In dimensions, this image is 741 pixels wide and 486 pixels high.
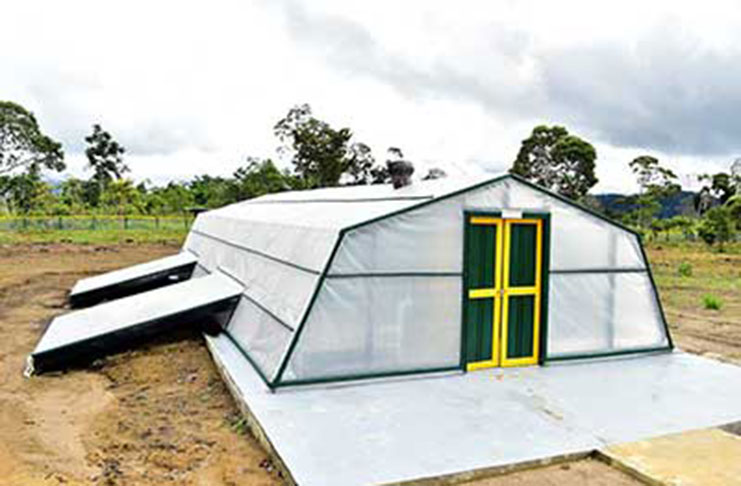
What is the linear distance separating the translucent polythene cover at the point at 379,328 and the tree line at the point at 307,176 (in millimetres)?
22826

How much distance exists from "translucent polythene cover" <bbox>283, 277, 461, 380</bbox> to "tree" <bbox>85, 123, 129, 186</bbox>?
4022 cm

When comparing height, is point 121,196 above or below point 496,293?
above

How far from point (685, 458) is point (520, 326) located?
2314 mm

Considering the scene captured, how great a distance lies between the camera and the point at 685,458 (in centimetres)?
375

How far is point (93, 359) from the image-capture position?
20.6 ft

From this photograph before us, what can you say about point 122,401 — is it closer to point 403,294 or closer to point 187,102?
point 403,294

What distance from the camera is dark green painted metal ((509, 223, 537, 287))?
5.90m

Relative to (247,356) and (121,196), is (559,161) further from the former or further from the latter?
(247,356)

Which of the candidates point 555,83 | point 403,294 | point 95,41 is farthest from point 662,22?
point 95,41

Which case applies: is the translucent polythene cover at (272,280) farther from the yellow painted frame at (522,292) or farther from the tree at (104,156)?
the tree at (104,156)


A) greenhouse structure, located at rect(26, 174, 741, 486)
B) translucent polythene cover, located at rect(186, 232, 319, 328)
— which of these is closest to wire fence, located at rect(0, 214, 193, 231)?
translucent polythene cover, located at rect(186, 232, 319, 328)

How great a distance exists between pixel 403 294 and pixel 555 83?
9.88m

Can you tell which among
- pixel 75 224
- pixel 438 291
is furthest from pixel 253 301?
pixel 75 224

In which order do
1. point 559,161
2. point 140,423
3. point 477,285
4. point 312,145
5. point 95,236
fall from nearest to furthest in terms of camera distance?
point 140,423
point 477,285
point 95,236
point 312,145
point 559,161
